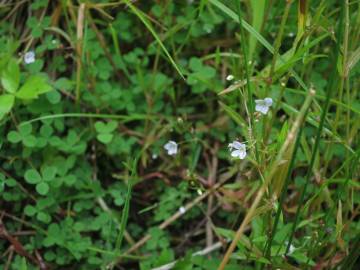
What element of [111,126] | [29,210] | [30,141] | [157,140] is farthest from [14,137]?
[157,140]

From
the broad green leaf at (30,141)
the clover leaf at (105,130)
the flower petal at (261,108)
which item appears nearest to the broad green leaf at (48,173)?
the broad green leaf at (30,141)

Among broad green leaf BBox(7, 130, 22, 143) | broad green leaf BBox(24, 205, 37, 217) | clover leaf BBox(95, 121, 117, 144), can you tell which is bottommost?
broad green leaf BBox(24, 205, 37, 217)

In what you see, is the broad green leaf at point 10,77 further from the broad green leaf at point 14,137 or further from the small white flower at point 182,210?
the small white flower at point 182,210

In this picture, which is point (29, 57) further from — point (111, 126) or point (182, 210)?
point (182, 210)

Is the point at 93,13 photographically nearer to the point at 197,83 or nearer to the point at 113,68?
the point at 113,68

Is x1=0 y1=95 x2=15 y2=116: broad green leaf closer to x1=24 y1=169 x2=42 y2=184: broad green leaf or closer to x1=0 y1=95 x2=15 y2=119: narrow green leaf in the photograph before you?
x1=0 y1=95 x2=15 y2=119: narrow green leaf

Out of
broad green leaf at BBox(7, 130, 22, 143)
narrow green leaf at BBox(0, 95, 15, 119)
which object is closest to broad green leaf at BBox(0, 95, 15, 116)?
narrow green leaf at BBox(0, 95, 15, 119)

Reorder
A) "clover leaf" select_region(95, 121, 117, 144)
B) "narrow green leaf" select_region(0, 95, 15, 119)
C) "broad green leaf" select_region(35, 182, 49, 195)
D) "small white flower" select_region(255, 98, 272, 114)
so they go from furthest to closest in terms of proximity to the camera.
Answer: "clover leaf" select_region(95, 121, 117, 144) < "broad green leaf" select_region(35, 182, 49, 195) < "narrow green leaf" select_region(0, 95, 15, 119) < "small white flower" select_region(255, 98, 272, 114)

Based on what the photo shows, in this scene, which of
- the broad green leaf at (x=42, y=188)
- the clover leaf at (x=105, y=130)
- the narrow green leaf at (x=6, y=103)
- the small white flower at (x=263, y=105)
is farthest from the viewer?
the clover leaf at (x=105, y=130)
